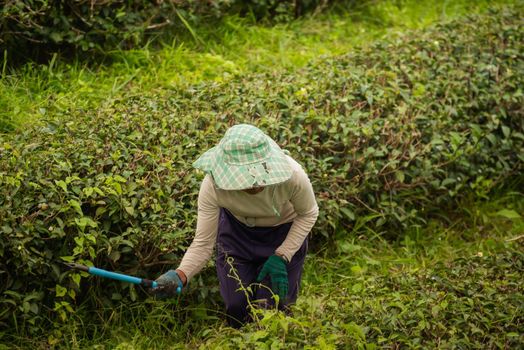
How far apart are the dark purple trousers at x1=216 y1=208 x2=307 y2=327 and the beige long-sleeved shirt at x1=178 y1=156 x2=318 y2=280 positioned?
0.22 ft

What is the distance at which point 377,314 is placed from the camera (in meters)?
3.95

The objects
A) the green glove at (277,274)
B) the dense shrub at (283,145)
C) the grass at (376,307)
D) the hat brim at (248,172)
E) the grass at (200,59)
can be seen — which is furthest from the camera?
the grass at (200,59)

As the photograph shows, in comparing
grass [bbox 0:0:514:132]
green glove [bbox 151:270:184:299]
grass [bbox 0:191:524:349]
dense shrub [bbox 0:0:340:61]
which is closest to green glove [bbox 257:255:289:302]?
grass [bbox 0:191:524:349]

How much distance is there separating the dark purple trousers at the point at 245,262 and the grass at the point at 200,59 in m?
1.63

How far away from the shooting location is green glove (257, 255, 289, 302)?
4.00 m

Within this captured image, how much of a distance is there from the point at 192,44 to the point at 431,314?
143 inches

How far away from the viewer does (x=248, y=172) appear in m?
3.59

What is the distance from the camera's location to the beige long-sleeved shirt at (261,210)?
3.86 m

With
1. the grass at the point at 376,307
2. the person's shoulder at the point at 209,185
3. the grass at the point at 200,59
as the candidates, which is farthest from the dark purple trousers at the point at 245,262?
the grass at the point at 200,59

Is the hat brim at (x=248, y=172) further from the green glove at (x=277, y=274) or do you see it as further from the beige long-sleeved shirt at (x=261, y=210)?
the green glove at (x=277, y=274)

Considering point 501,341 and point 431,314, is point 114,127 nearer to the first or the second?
point 431,314

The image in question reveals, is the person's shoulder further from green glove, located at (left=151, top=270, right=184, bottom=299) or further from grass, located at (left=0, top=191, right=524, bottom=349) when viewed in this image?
grass, located at (left=0, top=191, right=524, bottom=349)

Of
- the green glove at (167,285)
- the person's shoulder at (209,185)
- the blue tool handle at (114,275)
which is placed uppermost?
the person's shoulder at (209,185)

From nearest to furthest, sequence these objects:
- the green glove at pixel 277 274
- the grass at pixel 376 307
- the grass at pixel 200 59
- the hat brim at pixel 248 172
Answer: the hat brim at pixel 248 172, the grass at pixel 376 307, the green glove at pixel 277 274, the grass at pixel 200 59
